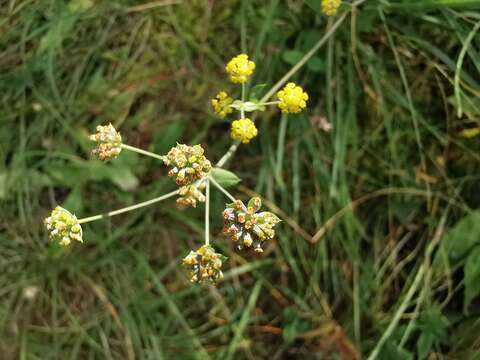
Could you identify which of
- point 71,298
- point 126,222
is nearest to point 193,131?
point 126,222

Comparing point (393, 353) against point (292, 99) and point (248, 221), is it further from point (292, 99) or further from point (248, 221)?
point (292, 99)

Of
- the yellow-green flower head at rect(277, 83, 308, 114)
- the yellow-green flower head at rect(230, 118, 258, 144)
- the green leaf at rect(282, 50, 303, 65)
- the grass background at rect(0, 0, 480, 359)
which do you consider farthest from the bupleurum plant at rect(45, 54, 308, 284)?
the grass background at rect(0, 0, 480, 359)

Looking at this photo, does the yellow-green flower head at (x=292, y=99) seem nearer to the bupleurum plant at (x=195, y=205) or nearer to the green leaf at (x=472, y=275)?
the bupleurum plant at (x=195, y=205)

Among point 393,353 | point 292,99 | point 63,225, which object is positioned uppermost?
point 292,99

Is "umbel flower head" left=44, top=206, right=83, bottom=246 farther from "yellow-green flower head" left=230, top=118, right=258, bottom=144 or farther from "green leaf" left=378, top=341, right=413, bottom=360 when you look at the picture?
"green leaf" left=378, top=341, right=413, bottom=360

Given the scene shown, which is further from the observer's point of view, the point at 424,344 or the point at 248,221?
the point at 424,344

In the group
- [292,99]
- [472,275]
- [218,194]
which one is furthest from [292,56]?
[472,275]
